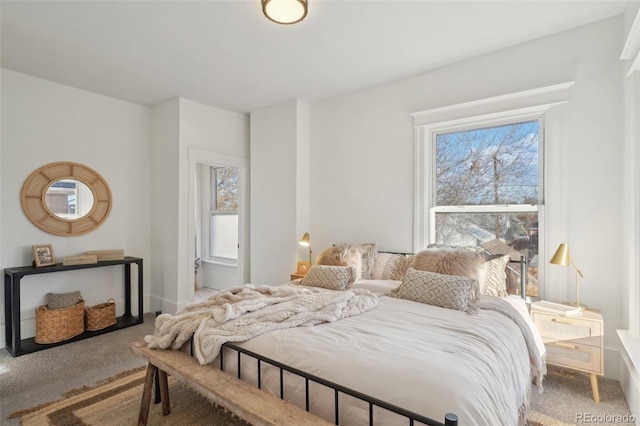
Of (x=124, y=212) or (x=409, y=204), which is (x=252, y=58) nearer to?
(x=409, y=204)

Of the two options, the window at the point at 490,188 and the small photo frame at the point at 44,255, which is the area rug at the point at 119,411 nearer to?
the small photo frame at the point at 44,255

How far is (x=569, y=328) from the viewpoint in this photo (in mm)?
2379

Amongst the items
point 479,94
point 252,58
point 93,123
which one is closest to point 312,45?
point 252,58

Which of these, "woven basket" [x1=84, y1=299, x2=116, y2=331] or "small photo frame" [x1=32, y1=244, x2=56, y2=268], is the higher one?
"small photo frame" [x1=32, y1=244, x2=56, y2=268]

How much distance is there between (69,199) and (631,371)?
519 centimetres

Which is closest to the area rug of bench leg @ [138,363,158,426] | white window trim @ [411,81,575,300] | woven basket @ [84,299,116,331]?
bench leg @ [138,363,158,426]

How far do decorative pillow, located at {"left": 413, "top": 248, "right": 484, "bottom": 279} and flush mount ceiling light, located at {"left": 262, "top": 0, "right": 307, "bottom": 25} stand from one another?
2.08 meters

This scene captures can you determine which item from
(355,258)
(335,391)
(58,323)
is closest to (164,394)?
(335,391)

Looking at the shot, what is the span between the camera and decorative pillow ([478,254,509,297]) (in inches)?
104

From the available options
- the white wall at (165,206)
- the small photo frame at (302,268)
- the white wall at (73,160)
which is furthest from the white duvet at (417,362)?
the white wall at (73,160)

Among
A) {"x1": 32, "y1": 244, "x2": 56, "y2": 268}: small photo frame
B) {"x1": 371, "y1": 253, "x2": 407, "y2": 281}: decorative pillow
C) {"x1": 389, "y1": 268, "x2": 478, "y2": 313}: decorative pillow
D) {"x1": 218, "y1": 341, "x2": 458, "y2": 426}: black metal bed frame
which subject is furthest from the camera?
{"x1": 32, "y1": 244, "x2": 56, "y2": 268}: small photo frame

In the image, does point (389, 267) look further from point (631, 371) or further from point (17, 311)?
point (17, 311)

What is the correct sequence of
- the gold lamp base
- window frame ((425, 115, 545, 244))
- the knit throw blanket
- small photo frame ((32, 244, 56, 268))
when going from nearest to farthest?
the knit throw blanket → the gold lamp base → window frame ((425, 115, 545, 244)) → small photo frame ((32, 244, 56, 268))

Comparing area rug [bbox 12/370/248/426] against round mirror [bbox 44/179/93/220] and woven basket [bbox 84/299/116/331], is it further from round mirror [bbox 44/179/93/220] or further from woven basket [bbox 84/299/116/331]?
round mirror [bbox 44/179/93/220]
